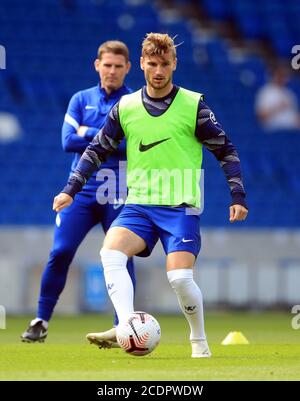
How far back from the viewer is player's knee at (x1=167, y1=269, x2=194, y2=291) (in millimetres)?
6918

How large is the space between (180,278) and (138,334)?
0.40 m

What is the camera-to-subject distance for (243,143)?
19.9 m

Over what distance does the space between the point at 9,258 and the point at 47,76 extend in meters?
5.19

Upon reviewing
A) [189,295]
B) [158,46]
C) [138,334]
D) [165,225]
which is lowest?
[138,334]

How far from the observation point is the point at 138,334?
6816mm

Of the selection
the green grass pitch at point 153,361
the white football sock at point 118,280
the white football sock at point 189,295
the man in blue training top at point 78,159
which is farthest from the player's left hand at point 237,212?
the man in blue training top at point 78,159

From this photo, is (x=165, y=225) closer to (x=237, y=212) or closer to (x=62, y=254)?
(x=237, y=212)

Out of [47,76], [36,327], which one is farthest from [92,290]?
[36,327]

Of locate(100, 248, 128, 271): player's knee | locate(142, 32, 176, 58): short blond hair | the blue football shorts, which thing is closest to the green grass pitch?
locate(100, 248, 128, 271): player's knee

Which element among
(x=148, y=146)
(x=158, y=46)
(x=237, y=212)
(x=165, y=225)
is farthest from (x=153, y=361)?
(x=158, y=46)

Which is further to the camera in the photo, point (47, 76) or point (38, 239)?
point (47, 76)

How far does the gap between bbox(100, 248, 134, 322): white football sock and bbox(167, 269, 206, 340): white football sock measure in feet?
0.87
